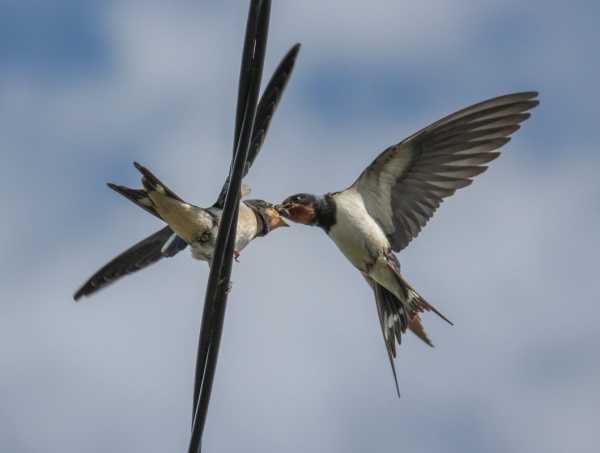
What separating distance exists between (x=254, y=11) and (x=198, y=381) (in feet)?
2.56

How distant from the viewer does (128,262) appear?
16.2ft

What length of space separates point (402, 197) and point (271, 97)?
4.89 feet

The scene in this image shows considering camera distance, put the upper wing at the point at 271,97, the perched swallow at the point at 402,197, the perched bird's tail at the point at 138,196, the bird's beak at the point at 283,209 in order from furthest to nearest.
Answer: the bird's beak at the point at 283,209 → the perched swallow at the point at 402,197 → the perched bird's tail at the point at 138,196 → the upper wing at the point at 271,97

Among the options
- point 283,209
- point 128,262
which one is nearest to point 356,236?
point 283,209

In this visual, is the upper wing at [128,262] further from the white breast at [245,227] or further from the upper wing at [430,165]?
the upper wing at [430,165]

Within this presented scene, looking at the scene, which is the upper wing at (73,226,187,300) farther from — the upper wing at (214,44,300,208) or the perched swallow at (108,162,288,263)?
the upper wing at (214,44,300,208)

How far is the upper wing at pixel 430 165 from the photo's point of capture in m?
4.78

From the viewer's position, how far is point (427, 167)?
16.3ft

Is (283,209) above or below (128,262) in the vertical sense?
above

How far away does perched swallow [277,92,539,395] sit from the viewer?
4770 mm

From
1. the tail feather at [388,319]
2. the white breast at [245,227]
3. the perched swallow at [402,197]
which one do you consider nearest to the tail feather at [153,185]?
the white breast at [245,227]

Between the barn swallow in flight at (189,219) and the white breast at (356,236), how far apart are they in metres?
0.33

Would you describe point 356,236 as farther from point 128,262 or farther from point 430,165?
point 128,262

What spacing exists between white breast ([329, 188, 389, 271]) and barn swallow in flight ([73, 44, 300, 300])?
33 cm
